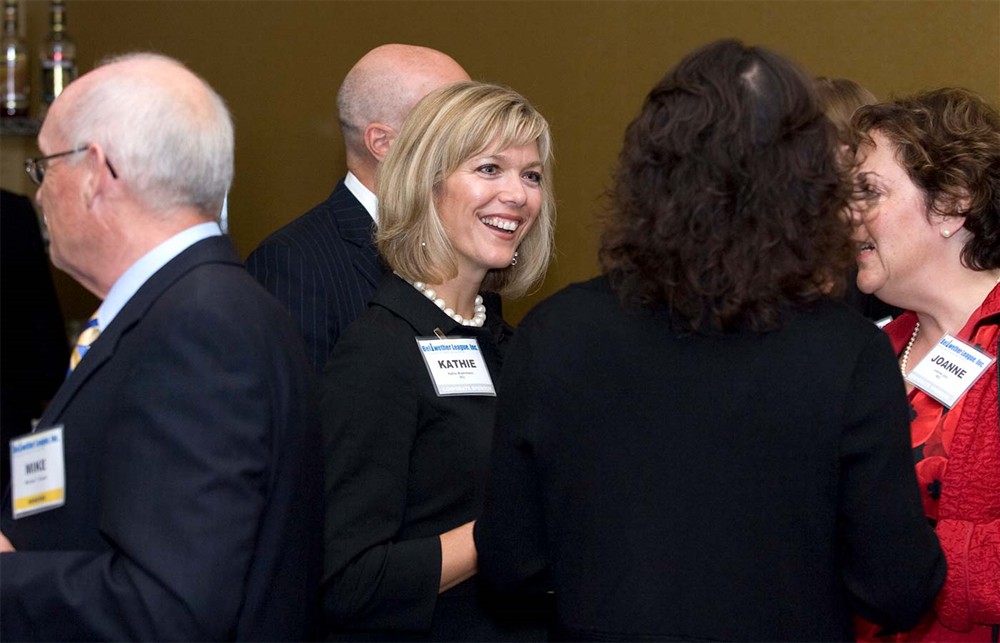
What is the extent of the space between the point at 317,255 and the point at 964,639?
5.21 feet

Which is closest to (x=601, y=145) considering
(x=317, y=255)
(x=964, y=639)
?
(x=317, y=255)

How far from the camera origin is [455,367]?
2.06 meters

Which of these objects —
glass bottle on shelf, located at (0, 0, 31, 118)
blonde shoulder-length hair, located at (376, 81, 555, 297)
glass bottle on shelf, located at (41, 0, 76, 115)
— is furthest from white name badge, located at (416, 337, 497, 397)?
glass bottle on shelf, located at (41, 0, 76, 115)

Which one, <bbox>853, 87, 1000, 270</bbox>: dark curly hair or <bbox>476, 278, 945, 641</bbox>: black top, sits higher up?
<bbox>853, 87, 1000, 270</bbox>: dark curly hair

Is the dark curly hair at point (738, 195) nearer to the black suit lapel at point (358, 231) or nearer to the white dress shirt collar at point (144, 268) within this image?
the white dress shirt collar at point (144, 268)

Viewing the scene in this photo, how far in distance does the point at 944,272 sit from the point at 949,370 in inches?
8.7

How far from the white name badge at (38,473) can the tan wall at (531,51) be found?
2299 mm

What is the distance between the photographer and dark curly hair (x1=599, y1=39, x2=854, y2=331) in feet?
4.60

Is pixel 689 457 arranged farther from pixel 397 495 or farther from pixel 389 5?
pixel 389 5

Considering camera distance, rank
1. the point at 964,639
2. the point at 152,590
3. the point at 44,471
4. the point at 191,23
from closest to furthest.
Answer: the point at 152,590
the point at 44,471
the point at 964,639
the point at 191,23

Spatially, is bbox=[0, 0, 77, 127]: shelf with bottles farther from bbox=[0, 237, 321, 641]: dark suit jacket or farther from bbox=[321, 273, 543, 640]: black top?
bbox=[0, 237, 321, 641]: dark suit jacket

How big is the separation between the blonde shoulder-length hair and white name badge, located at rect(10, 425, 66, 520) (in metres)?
0.88

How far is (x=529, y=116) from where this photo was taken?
7.77 feet

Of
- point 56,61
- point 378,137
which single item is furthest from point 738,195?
point 56,61
